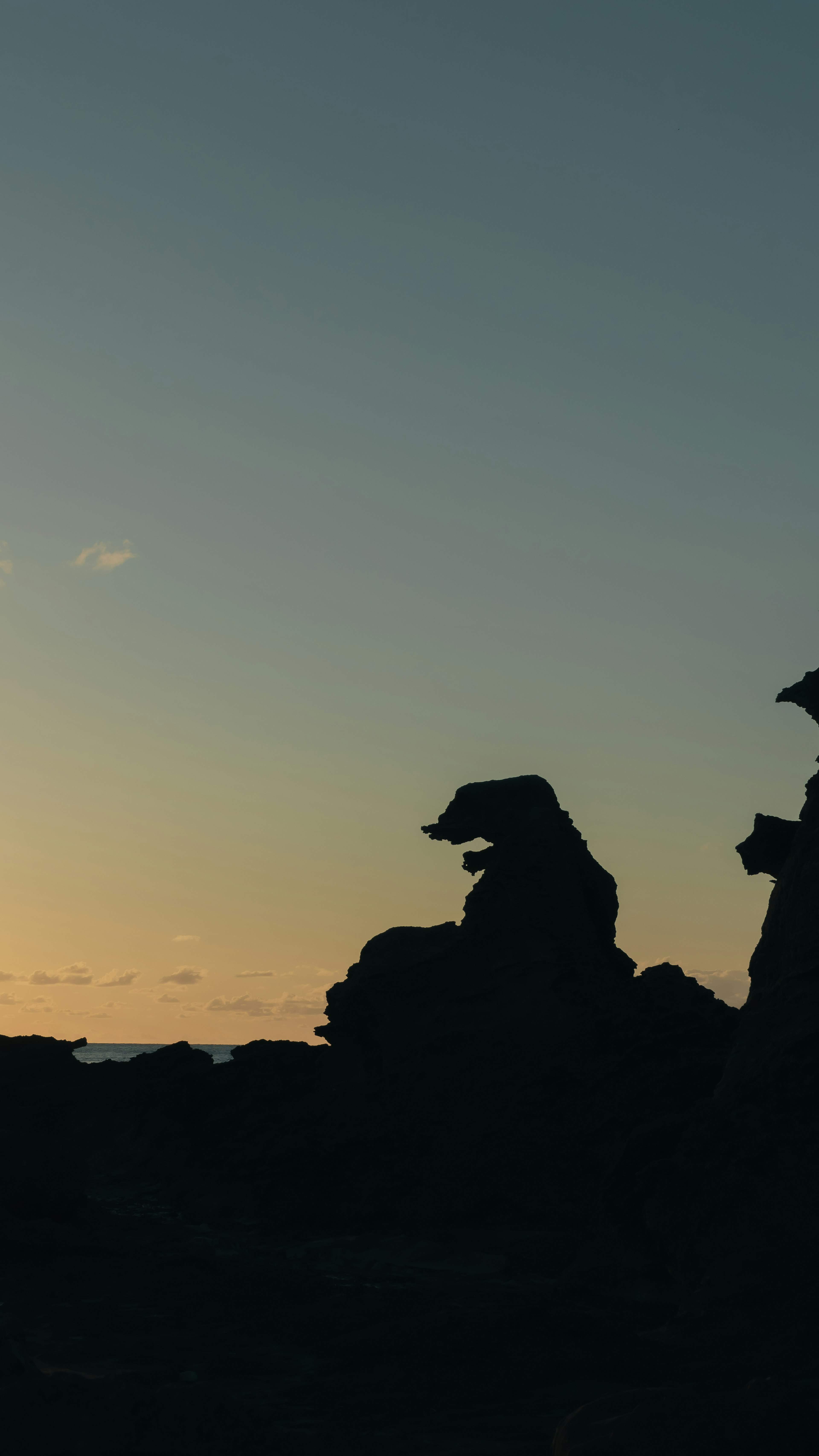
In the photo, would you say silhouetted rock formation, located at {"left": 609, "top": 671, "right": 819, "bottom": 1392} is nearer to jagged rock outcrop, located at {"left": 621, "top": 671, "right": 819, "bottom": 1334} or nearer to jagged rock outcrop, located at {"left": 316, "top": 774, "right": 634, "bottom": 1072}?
jagged rock outcrop, located at {"left": 621, "top": 671, "right": 819, "bottom": 1334}

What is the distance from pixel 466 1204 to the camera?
55.3 feet

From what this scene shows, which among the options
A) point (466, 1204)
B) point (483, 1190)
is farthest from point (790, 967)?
point (466, 1204)

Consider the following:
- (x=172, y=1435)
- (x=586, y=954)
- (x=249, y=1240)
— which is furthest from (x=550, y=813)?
(x=172, y=1435)

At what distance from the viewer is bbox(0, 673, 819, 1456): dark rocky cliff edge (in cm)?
739

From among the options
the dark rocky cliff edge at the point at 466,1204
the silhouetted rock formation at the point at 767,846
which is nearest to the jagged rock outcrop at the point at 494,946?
the dark rocky cliff edge at the point at 466,1204

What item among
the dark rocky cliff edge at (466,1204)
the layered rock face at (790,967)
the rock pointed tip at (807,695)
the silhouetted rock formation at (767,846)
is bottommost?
the dark rocky cliff edge at (466,1204)

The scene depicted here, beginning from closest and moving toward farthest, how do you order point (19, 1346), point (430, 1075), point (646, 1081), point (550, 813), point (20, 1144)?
point (19, 1346), point (20, 1144), point (646, 1081), point (430, 1075), point (550, 813)

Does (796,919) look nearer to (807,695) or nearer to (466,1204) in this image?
(807,695)

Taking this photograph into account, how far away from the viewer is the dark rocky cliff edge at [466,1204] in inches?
291

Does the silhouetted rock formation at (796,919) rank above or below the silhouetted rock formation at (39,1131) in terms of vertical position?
above

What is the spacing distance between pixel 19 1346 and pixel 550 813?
14312 millimetres

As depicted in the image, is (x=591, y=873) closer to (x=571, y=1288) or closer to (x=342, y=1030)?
(x=342, y=1030)

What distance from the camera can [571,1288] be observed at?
39.5 ft

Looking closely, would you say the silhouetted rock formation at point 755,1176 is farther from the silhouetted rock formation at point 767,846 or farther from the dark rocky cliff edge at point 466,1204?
the silhouetted rock formation at point 767,846
